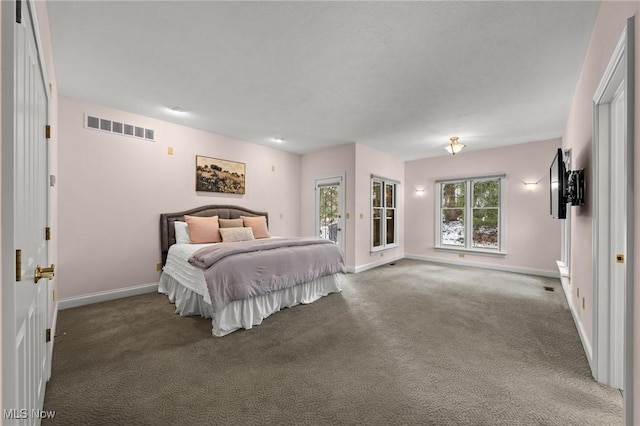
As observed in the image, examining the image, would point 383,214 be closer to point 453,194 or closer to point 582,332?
point 453,194

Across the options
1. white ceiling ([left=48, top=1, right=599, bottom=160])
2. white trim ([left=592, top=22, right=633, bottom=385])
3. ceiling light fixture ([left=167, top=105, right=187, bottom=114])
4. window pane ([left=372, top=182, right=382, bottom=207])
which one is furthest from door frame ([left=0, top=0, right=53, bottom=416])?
window pane ([left=372, top=182, right=382, bottom=207])

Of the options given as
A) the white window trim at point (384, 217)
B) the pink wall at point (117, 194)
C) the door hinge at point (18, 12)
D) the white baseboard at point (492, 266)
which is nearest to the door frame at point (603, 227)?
the door hinge at point (18, 12)

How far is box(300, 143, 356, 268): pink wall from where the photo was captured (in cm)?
546

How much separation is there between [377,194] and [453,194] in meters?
1.88

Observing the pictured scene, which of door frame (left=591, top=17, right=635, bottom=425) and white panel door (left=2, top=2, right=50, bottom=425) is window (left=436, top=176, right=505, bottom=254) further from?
white panel door (left=2, top=2, right=50, bottom=425)

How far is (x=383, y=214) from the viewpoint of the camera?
253 inches

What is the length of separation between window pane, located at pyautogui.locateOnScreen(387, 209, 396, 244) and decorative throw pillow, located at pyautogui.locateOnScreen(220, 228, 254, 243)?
353 centimetres

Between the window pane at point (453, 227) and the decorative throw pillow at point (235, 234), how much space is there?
15.4ft

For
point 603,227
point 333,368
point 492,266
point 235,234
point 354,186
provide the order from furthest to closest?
point 492,266 → point 354,186 → point 235,234 → point 333,368 → point 603,227

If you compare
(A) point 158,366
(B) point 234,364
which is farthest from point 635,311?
(A) point 158,366

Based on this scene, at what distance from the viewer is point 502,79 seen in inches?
114

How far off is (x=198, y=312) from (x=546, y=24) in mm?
4305

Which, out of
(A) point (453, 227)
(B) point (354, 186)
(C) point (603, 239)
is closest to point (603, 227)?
(C) point (603, 239)

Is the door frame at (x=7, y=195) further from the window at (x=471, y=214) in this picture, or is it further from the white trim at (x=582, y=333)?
the window at (x=471, y=214)
